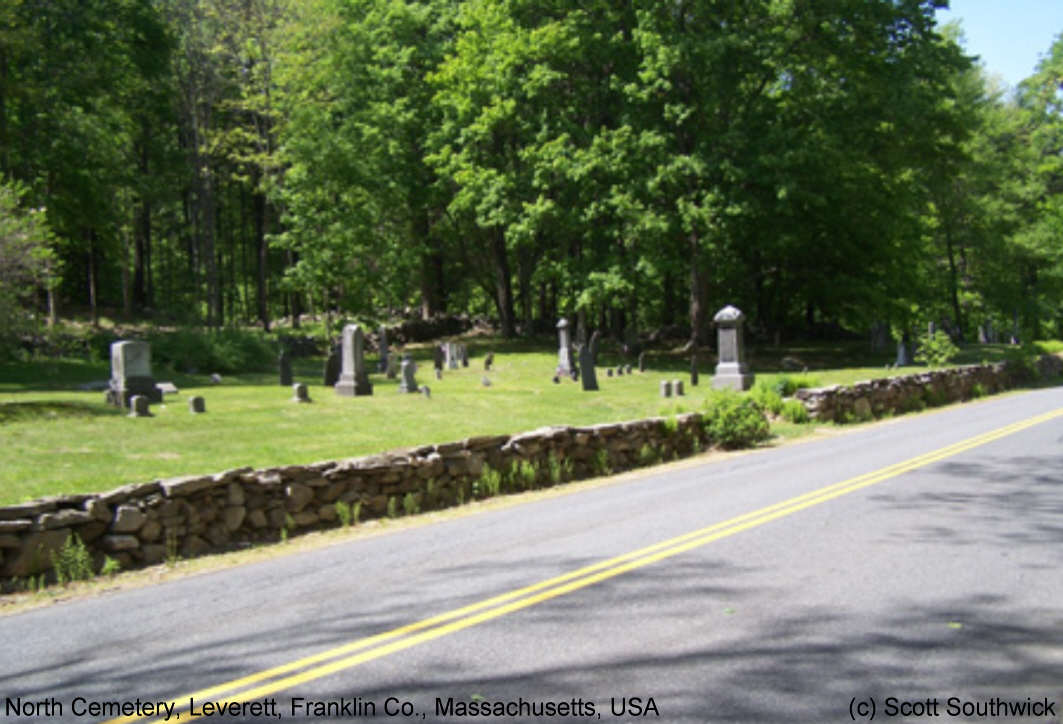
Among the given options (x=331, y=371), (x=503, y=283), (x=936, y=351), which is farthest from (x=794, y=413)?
(x=503, y=283)

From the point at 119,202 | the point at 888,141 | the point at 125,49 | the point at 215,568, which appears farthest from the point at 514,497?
the point at 119,202

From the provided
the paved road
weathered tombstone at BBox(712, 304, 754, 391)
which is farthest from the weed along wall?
weathered tombstone at BBox(712, 304, 754, 391)

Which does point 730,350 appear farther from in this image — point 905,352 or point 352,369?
point 905,352

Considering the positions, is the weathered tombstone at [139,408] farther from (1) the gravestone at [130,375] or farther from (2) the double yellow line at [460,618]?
(2) the double yellow line at [460,618]

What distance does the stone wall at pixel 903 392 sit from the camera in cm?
1844

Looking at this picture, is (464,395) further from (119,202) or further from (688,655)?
(119,202)

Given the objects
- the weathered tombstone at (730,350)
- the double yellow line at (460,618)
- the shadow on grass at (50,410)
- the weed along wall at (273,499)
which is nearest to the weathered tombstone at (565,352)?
the weathered tombstone at (730,350)

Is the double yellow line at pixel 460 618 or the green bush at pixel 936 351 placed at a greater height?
the green bush at pixel 936 351

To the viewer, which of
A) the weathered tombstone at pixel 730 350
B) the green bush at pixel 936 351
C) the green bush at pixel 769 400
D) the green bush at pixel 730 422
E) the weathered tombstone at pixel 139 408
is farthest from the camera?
the green bush at pixel 936 351

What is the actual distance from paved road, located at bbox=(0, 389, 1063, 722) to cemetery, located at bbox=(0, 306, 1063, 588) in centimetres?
122

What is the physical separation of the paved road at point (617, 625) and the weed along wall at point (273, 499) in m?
1.07

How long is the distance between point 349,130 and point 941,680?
4232 cm

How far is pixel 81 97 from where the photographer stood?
3102cm

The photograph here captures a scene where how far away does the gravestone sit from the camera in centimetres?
1836
